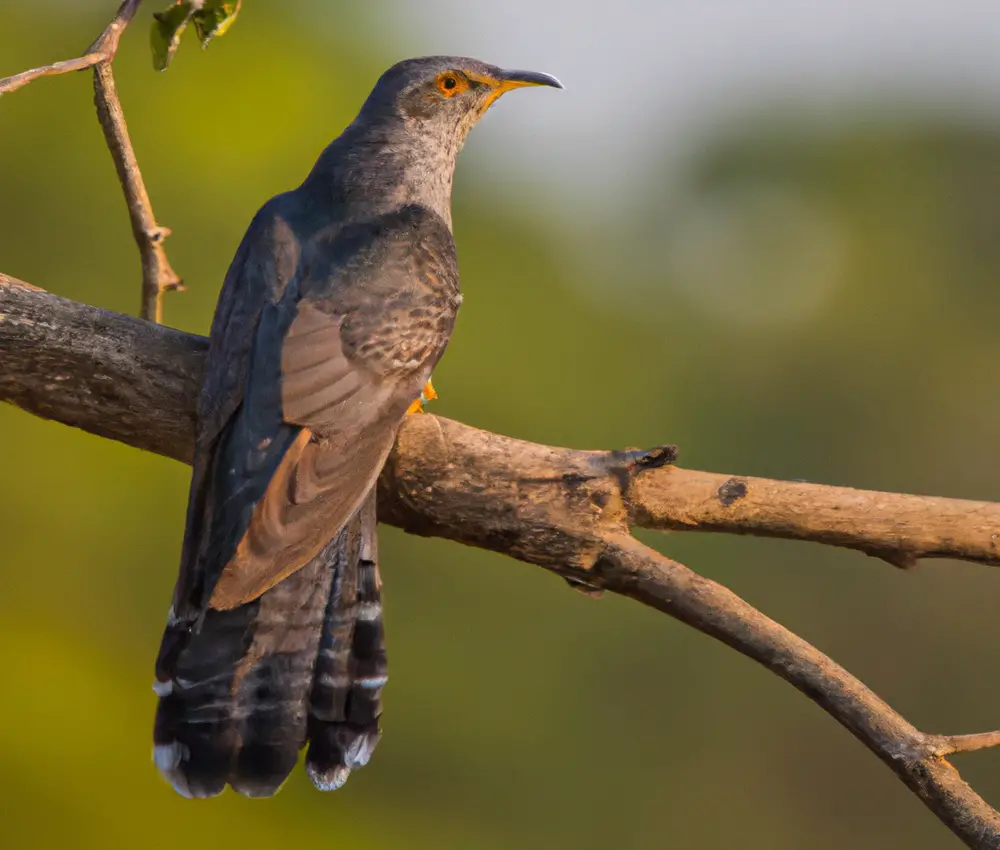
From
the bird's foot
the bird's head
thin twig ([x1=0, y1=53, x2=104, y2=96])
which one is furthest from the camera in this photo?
the bird's head

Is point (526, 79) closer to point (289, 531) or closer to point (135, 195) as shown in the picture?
point (135, 195)

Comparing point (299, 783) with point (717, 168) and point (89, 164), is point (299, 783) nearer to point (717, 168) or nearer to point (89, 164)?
point (89, 164)

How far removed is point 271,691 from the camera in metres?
3.92

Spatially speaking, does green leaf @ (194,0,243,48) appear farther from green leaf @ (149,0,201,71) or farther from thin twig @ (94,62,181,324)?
thin twig @ (94,62,181,324)

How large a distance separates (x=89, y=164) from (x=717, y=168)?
29.0 meters

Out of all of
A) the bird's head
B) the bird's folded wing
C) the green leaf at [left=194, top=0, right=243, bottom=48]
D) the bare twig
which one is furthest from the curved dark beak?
the bird's folded wing

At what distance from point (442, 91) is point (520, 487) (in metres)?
2.06

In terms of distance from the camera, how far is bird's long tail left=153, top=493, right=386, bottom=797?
3896mm

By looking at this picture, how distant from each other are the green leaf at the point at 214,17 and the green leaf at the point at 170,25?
0.13ft

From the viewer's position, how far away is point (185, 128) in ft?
71.9

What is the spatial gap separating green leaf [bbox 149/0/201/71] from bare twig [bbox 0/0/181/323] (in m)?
0.13

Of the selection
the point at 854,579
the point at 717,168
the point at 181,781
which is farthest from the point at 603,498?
the point at 717,168

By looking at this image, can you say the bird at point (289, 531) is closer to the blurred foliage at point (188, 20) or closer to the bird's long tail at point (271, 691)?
the bird's long tail at point (271, 691)

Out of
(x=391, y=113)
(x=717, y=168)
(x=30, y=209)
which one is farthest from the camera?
(x=717, y=168)
